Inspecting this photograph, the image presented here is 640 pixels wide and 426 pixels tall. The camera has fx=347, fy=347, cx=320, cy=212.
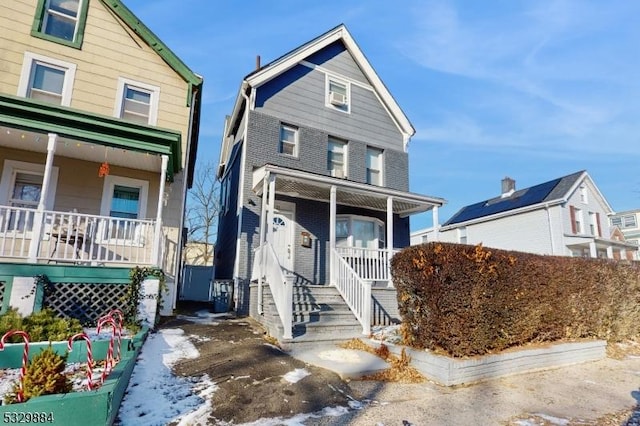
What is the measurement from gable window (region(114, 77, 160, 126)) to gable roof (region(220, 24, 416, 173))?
2746 millimetres

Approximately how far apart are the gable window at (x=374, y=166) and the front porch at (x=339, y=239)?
134 cm

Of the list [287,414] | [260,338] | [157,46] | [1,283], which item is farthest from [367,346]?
[157,46]

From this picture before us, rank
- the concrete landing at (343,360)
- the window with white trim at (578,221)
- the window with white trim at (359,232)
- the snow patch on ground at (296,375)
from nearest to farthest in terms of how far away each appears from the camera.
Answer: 1. the snow patch on ground at (296,375)
2. the concrete landing at (343,360)
3. the window with white trim at (359,232)
4. the window with white trim at (578,221)

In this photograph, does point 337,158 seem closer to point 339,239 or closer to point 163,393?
point 339,239

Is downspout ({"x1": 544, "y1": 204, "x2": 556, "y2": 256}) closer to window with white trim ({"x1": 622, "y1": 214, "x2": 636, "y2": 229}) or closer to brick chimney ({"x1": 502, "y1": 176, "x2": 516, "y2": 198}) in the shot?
brick chimney ({"x1": 502, "y1": 176, "x2": 516, "y2": 198})

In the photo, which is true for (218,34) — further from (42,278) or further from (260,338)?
(260,338)

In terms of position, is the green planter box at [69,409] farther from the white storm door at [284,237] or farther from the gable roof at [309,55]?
the gable roof at [309,55]

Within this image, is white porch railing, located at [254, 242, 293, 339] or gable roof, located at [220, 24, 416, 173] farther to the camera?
gable roof, located at [220, 24, 416, 173]

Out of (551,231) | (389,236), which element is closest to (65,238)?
(389,236)

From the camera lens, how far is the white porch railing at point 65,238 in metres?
6.60

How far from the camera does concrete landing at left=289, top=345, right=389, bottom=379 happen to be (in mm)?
5234

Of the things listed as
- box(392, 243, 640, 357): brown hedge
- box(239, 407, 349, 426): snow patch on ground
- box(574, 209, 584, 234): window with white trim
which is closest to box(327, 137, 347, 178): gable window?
box(392, 243, 640, 357): brown hedge

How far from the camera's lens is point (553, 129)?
26.3 metres

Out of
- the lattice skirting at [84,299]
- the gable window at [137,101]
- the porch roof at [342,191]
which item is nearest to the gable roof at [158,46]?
the gable window at [137,101]
